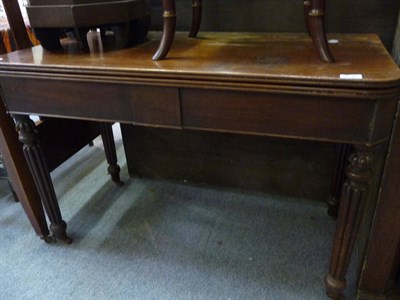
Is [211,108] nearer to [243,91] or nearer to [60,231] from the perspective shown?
[243,91]

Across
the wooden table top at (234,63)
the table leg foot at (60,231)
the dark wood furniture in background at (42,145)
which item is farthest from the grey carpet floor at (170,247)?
the wooden table top at (234,63)

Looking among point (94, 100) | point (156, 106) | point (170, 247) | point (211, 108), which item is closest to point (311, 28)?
point (211, 108)

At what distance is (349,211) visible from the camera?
0.86 meters

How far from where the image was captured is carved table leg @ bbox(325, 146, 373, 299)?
2.59 feet

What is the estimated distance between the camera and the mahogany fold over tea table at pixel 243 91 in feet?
2.35

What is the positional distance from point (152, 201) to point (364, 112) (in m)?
1.07

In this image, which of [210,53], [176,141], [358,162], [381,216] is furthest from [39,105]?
[381,216]

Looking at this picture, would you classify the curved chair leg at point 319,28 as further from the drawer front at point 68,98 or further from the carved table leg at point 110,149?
the carved table leg at point 110,149

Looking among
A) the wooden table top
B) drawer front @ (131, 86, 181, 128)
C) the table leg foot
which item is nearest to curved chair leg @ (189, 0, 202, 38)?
the wooden table top

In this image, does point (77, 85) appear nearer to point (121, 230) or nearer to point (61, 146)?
point (61, 146)

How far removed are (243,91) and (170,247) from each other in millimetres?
751

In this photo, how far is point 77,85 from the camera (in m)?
0.91

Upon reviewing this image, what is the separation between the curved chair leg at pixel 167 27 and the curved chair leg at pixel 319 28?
351 millimetres

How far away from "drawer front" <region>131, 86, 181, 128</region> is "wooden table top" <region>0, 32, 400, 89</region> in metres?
0.03
